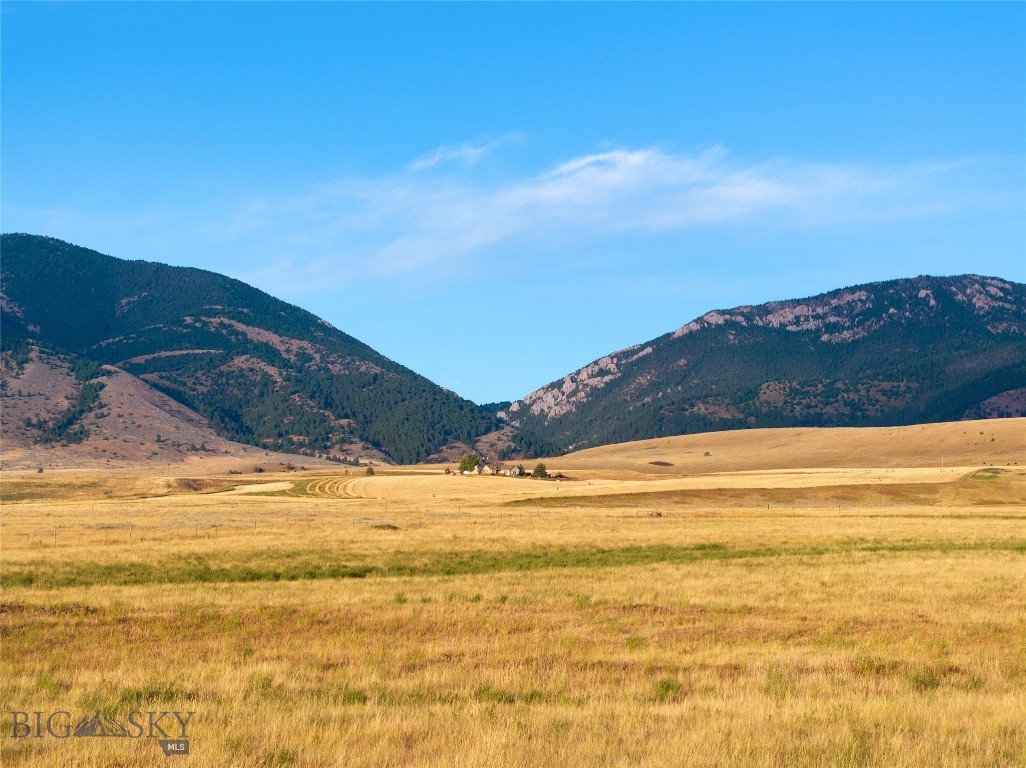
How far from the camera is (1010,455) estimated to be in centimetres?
16162

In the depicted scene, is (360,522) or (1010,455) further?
(1010,455)

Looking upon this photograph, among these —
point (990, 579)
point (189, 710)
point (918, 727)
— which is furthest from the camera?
point (990, 579)

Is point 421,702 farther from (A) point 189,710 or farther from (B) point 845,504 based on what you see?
(B) point 845,504

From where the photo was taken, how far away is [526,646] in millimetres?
18609

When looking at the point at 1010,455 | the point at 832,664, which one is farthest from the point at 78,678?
the point at 1010,455

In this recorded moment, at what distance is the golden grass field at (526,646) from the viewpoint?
11219 mm

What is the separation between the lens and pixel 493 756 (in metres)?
10.3

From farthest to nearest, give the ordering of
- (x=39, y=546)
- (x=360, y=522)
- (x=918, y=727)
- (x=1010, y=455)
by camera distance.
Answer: (x=1010, y=455)
(x=360, y=522)
(x=39, y=546)
(x=918, y=727)

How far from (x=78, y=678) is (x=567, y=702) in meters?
8.35

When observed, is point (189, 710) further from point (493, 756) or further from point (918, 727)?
point (918, 727)

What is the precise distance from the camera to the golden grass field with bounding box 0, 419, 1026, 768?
11.2 m

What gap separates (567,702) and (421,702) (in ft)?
7.09

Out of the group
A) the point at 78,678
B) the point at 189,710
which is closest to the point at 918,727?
the point at 189,710

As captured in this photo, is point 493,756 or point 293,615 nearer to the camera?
point 493,756
